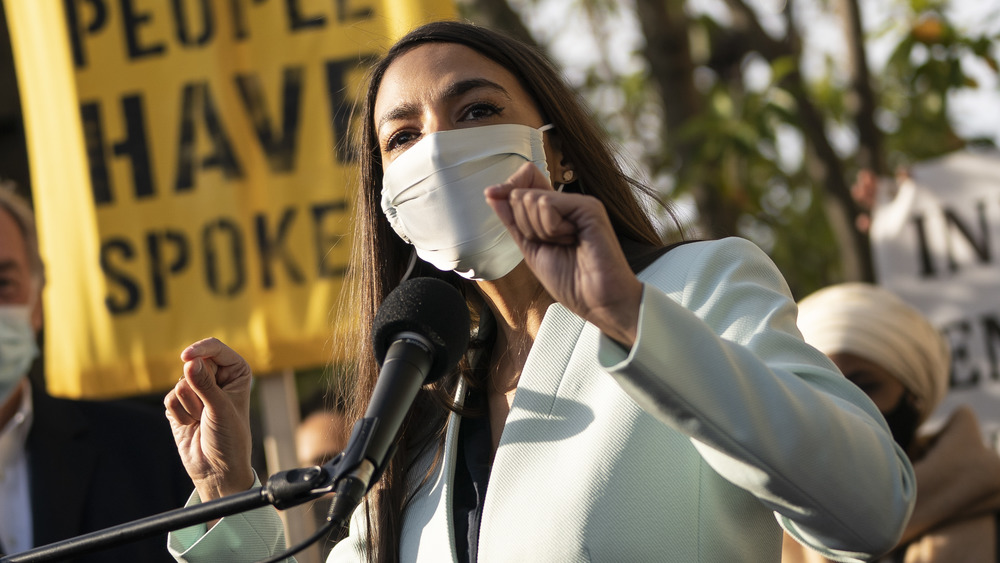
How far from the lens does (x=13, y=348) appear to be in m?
4.03

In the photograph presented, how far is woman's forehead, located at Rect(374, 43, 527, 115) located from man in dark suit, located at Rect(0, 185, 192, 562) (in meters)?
1.86

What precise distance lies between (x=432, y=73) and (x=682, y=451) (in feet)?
3.08

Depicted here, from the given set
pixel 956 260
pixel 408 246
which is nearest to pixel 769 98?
pixel 956 260

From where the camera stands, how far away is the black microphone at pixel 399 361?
151 cm

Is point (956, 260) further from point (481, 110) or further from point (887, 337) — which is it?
point (481, 110)

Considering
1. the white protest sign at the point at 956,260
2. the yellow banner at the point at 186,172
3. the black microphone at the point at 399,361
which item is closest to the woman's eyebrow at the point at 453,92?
the black microphone at the point at 399,361

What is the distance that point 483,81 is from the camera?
7.44 feet

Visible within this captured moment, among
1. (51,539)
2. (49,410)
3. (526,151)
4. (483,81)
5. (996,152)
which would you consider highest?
(483,81)

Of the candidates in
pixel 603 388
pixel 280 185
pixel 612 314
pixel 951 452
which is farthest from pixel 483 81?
pixel 280 185

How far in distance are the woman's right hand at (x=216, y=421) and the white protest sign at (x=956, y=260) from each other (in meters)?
3.53

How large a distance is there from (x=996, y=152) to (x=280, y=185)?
307 centimetres

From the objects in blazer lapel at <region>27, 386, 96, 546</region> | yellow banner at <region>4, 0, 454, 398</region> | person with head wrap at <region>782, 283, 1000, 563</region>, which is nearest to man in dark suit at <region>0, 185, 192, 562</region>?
blazer lapel at <region>27, 386, 96, 546</region>

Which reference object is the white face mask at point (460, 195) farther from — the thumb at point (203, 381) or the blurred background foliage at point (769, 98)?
the blurred background foliage at point (769, 98)

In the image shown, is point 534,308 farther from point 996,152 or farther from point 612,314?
point 996,152
